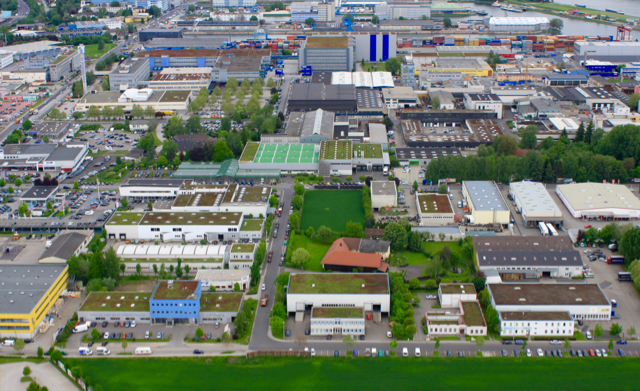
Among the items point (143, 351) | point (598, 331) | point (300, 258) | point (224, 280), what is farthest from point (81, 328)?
point (598, 331)

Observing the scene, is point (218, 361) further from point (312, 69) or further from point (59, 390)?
point (312, 69)


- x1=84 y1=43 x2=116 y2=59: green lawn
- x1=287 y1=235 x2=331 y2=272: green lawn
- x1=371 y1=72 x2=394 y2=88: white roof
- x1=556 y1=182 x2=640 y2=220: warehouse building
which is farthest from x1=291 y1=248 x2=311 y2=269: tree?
x1=84 y1=43 x2=116 y2=59: green lawn

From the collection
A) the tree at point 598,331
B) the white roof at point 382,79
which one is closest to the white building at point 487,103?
the white roof at point 382,79

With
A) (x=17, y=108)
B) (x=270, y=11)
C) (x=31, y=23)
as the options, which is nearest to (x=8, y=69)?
(x=17, y=108)

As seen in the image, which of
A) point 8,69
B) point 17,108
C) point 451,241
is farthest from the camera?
point 8,69

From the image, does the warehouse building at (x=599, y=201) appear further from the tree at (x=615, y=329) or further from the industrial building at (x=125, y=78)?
the industrial building at (x=125, y=78)

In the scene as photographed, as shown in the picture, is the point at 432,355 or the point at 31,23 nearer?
the point at 432,355

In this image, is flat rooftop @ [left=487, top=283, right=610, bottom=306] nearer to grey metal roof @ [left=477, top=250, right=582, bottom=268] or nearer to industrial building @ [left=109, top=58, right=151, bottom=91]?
grey metal roof @ [left=477, top=250, right=582, bottom=268]
